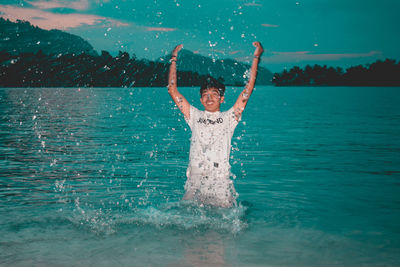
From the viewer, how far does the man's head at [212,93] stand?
6.83 meters

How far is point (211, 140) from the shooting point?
6828 mm

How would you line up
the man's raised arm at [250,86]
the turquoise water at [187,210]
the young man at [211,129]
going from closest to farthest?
1. the turquoise water at [187,210]
2. the man's raised arm at [250,86]
3. the young man at [211,129]

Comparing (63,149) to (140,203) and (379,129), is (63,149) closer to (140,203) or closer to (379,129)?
(140,203)

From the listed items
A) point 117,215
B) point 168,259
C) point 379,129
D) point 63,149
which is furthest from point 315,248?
point 379,129

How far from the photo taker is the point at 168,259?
5828mm

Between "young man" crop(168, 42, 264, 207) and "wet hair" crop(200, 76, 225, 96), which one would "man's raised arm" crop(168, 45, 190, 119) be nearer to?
"young man" crop(168, 42, 264, 207)

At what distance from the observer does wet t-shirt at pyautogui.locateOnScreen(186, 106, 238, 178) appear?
6828mm

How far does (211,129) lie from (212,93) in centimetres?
60

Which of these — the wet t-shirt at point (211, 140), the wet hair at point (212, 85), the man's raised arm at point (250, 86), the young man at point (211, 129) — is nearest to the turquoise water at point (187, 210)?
the young man at point (211, 129)

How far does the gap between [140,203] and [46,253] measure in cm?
327

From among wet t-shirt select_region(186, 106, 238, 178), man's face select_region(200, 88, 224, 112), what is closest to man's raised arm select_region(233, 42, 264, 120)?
wet t-shirt select_region(186, 106, 238, 178)

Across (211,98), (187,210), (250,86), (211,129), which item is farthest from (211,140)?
(187,210)

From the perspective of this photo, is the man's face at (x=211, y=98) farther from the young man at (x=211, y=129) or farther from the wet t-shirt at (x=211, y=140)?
the wet t-shirt at (x=211, y=140)

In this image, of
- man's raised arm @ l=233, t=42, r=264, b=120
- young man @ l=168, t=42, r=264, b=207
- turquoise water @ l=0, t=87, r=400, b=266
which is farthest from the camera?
young man @ l=168, t=42, r=264, b=207
